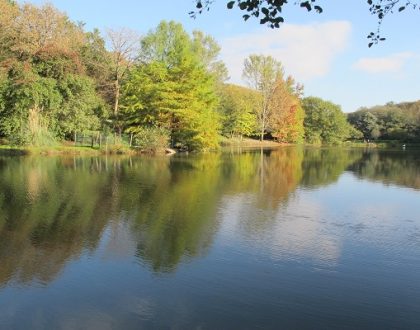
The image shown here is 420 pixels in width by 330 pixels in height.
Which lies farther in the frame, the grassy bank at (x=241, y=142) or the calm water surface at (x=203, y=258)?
the grassy bank at (x=241, y=142)

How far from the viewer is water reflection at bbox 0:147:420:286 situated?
9188 mm

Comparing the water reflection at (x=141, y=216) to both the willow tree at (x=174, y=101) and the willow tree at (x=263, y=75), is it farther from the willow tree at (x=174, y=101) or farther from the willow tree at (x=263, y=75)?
the willow tree at (x=263, y=75)

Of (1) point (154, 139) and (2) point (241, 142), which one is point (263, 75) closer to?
(2) point (241, 142)

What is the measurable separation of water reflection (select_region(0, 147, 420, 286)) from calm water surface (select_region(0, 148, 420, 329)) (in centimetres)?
5

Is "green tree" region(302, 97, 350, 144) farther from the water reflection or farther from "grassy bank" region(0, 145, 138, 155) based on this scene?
the water reflection

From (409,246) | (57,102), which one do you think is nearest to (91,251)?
(409,246)

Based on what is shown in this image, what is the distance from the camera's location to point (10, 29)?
3356 cm

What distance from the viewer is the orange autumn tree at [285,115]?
7112 cm

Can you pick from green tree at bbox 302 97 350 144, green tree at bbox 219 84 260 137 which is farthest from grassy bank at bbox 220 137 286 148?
green tree at bbox 302 97 350 144

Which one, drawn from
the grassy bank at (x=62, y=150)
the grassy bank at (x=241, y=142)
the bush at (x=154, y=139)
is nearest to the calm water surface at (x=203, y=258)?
the grassy bank at (x=62, y=150)

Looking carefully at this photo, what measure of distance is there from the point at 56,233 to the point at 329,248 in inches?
254

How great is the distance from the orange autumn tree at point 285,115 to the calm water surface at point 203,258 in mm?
54185

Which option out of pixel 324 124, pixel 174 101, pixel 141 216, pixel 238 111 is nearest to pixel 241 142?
pixel 238 111

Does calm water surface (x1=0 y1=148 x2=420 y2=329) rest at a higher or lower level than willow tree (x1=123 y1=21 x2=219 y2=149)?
lower
